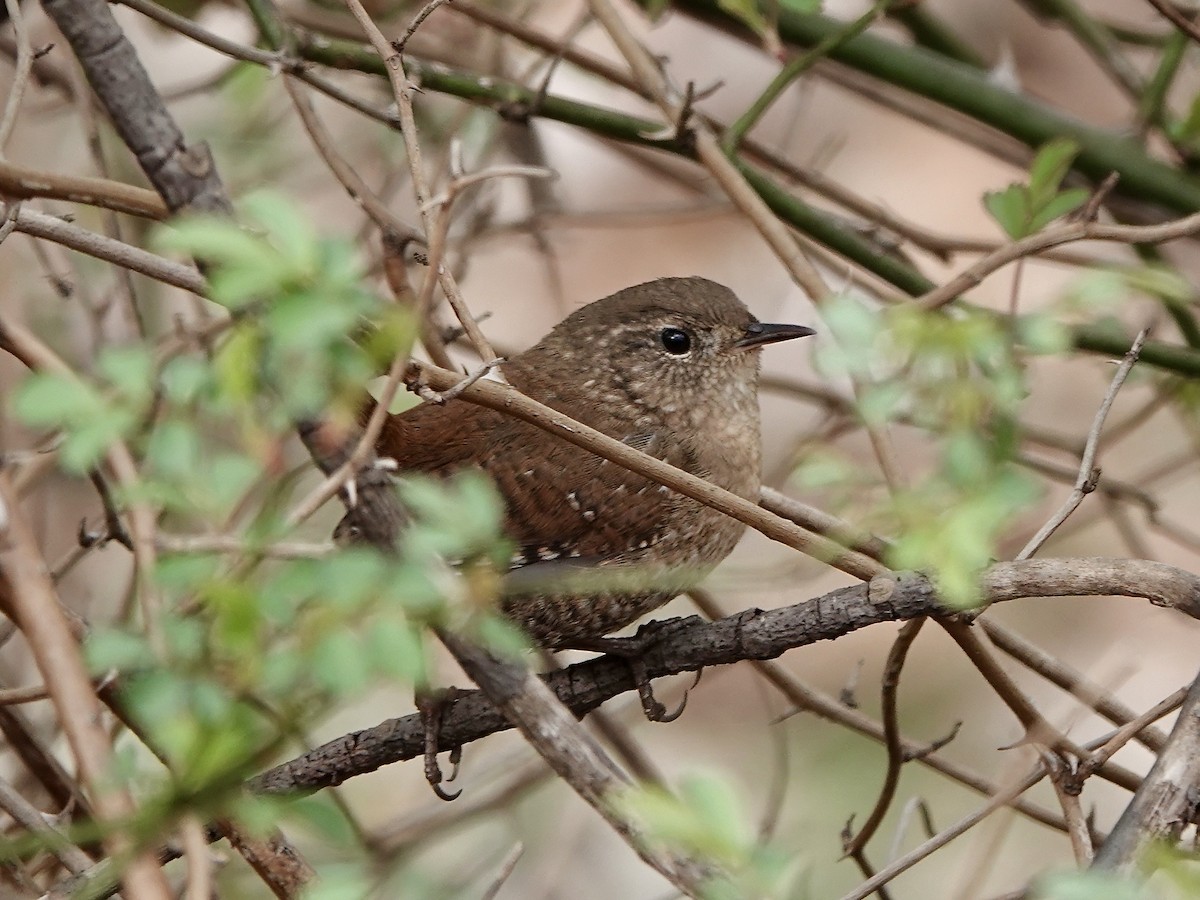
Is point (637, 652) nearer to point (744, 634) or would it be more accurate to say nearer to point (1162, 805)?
point (744, 634)

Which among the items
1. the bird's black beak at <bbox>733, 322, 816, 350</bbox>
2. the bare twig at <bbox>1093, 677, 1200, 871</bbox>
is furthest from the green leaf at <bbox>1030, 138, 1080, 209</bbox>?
the bare twig at <bbox>1093, 677, 1200, 871</bbox>

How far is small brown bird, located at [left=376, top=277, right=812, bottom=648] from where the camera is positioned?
2.91 metres

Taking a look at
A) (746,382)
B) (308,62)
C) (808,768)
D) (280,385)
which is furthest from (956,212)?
(280,385)

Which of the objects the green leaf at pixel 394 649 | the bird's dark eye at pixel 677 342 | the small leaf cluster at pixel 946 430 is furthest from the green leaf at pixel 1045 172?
the green leaf at pixel 394 649

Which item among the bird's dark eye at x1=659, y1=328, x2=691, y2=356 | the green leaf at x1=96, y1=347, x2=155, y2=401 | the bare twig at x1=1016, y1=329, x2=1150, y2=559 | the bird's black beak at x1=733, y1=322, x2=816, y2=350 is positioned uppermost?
the bird's dark eye at x1=659, y1=328, x2=691, y2=356

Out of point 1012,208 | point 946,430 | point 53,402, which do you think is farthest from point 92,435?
point 1012,208

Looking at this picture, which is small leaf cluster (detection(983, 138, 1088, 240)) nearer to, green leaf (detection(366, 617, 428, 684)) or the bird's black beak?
the bird's black beak

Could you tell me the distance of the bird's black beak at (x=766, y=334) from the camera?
339 cm

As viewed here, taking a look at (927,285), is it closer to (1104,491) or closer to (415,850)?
(1104,491)

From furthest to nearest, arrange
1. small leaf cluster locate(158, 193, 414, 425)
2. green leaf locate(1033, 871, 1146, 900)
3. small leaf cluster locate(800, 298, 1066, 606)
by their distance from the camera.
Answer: small leaf cluster locate(800, 298, 1066, 606) < small leaf cluster locate(158, 193, 414, 425) < green leaf locate(1033, 871, 1146, 900)

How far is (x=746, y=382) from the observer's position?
136 inches

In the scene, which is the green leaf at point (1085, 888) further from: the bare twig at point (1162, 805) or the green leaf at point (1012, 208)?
the green leaf at point (1012, 208)

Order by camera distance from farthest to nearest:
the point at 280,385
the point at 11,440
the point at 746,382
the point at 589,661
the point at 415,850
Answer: the point at 11,440 < the point at 415,850 < the point at 746,382 < the point at 589,661 < the point at 280,385

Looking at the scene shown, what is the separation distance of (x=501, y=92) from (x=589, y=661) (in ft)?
3.88
